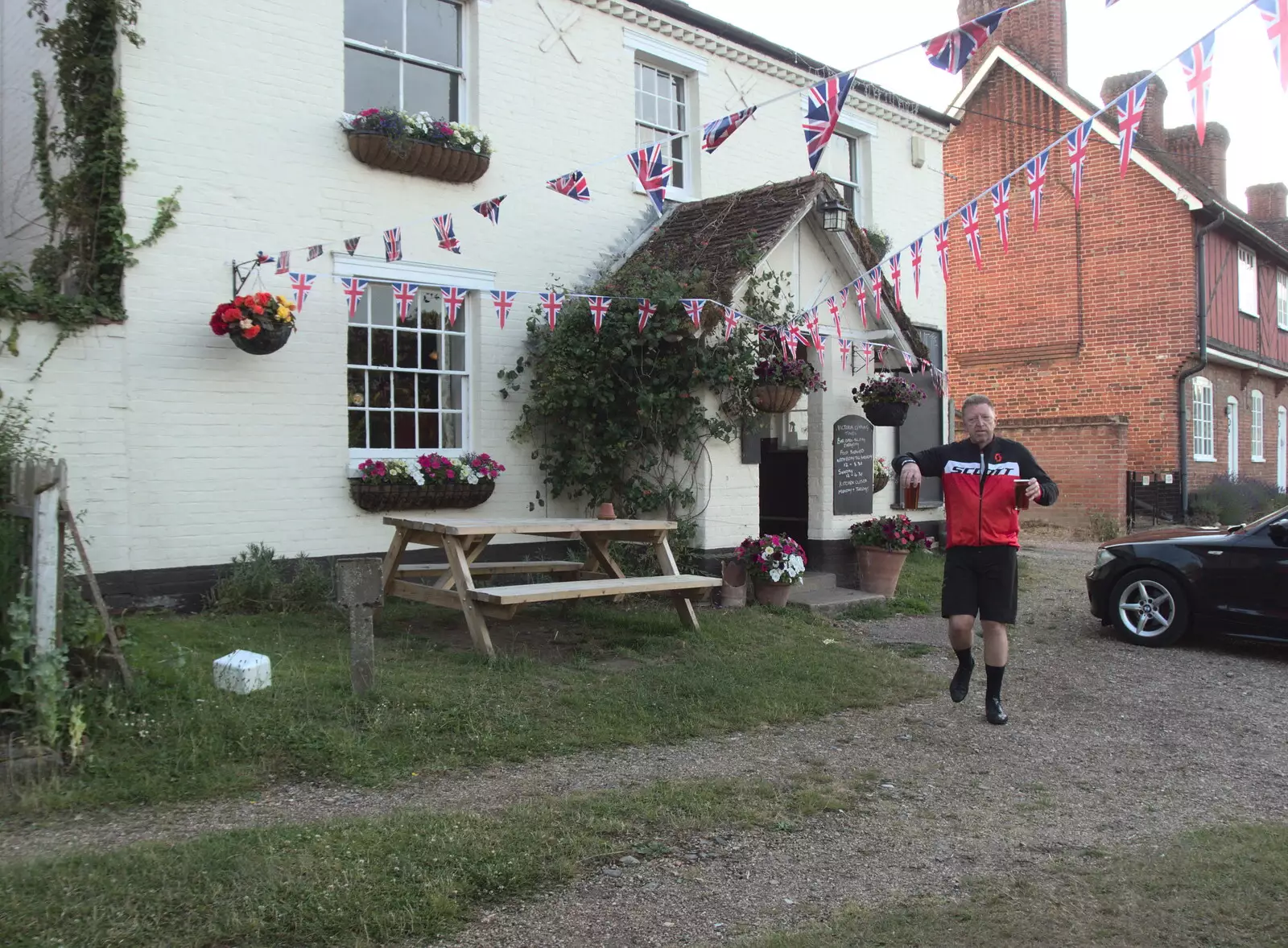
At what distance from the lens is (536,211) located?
10.6 meters

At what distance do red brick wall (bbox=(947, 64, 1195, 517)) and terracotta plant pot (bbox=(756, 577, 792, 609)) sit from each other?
34.9 feet

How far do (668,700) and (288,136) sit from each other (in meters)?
5.95

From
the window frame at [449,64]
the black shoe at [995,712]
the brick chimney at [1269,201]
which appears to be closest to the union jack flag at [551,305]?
the window frame at [449,64]

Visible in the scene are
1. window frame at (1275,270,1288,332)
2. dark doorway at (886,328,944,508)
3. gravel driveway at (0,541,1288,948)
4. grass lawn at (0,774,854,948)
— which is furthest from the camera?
window frame at (1275,270,1288,332)

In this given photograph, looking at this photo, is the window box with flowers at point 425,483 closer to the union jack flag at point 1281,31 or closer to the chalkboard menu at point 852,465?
the chalkboard menu at point 852,465

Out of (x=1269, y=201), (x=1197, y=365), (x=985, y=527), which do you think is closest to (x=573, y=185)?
(x=985, y=527)

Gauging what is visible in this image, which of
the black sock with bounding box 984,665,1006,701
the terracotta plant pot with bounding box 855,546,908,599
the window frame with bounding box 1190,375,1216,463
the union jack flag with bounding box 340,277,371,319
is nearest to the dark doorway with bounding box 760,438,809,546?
the terracotta plant pot with bounding box 855,546,908,599

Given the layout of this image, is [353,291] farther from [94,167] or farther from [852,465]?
[852,465]

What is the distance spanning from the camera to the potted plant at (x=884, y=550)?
10539mm

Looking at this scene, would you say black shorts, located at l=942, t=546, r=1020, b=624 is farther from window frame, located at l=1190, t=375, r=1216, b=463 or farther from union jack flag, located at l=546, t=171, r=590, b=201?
window frame, located at l=1190, t=375, r=1216, b=463

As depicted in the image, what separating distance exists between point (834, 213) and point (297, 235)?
5165 mm

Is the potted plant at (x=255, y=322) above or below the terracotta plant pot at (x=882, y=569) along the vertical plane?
Result: above

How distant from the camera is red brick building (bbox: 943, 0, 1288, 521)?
18.9 metres

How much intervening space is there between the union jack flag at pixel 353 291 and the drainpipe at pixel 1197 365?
1548cm
